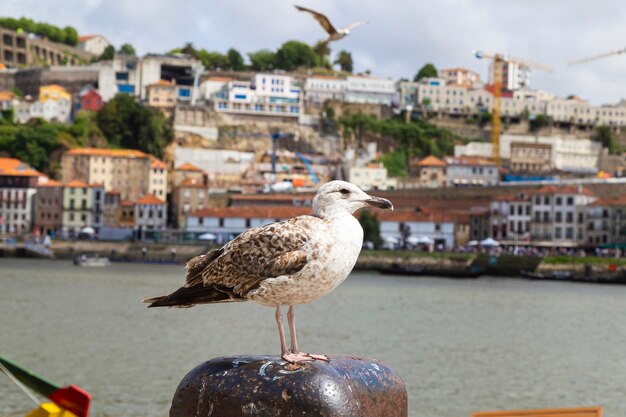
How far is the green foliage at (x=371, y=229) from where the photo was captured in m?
85.2

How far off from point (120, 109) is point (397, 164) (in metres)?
26.2

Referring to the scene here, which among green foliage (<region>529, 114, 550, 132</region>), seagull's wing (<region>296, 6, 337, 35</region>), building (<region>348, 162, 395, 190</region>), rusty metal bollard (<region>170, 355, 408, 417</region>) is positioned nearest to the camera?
rusty metal bollard (<region>170, 355, 408, 417</region>)

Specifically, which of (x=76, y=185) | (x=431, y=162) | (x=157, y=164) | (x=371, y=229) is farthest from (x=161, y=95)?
(x=371, y=229)

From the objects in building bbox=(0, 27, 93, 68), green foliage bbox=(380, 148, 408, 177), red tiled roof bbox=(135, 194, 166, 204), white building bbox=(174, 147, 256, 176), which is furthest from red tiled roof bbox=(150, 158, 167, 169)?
building bbox=(0, 27, 93, 68)

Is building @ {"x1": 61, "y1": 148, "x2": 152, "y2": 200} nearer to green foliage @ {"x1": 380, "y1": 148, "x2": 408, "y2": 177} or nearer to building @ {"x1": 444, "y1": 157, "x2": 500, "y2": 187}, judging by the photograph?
green foliage @ {"x1": 380, "y1": 148, "x2": 408, "y2": 177}

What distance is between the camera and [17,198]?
95938 mm

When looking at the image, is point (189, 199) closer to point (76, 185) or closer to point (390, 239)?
point (76, 185)

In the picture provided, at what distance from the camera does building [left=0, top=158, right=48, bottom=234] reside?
314 ft

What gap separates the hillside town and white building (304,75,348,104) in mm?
160

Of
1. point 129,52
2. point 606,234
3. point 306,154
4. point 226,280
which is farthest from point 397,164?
point 226,280

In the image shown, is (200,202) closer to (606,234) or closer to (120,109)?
(120,109)

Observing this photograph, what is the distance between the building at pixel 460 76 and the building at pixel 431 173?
32.7 m

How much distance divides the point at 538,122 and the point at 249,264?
12184 centimetres

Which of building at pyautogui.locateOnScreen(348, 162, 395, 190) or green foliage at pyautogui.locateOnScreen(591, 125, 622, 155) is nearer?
building at pyautogui.locateOnScreen(348, 162, 395, 190)
